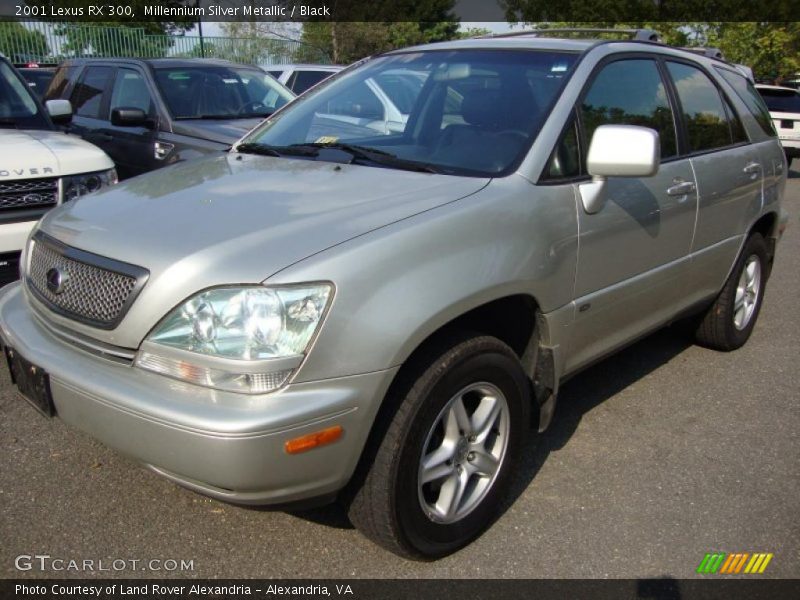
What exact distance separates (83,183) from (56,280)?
2282 millimetres

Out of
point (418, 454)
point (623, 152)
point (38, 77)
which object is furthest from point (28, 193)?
point (38, 77)

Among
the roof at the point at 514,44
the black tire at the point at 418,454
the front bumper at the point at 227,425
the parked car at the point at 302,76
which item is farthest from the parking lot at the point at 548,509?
the parked car at the point at 302,76

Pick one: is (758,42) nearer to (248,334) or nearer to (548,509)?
(548,509)

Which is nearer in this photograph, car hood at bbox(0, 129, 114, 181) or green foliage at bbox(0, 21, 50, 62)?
car hood at bbox(0, 129, 114, 181)

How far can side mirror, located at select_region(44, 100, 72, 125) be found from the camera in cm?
584

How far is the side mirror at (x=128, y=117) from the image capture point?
690 centimetres

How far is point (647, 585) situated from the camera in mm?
2619

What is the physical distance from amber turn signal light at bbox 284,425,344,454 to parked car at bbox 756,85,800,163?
14.4 metres

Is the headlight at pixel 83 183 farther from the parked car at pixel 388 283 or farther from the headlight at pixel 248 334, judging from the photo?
the headlight at pixel 248 334

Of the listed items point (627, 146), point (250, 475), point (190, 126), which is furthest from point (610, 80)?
point (190, 126)

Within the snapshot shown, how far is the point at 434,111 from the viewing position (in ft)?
11.4

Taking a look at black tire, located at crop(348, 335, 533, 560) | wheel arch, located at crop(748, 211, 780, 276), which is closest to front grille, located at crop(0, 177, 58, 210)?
black tire, located at crop(348, 335, 533, 560)

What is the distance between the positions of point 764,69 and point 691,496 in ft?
83.8

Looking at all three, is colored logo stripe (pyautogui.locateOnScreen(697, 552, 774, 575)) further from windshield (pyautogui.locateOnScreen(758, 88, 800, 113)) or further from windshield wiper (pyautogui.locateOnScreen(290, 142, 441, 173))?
windshield (pyautogui.locateOnScreen(758, 88, 800, 113))
